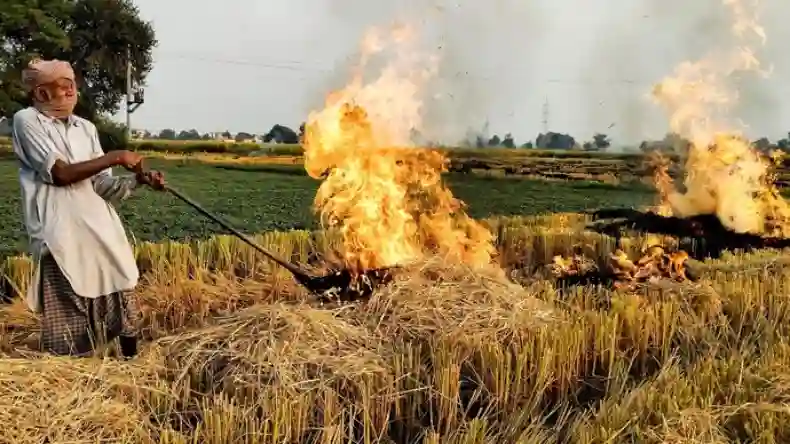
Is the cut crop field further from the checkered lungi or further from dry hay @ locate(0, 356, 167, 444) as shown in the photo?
dry hay @ locate(0, 356, 167, 444)

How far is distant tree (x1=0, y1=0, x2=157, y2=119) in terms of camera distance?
58.7 ft

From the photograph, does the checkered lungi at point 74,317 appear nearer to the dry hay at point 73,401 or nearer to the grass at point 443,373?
the grass at point 443,373

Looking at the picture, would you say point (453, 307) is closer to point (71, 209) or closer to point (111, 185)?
point (111, 185)

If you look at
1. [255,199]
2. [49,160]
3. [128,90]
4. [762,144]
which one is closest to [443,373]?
[49,160]

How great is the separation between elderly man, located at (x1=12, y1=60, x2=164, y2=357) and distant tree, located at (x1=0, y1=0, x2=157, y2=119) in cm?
1518

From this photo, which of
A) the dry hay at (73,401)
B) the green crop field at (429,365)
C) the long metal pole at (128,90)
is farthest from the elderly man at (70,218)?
the long metal pole at (128,90)

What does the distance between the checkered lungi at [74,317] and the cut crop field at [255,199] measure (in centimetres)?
595

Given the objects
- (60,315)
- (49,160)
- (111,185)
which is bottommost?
(60,315)

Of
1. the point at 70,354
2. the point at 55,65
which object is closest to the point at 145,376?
the point at 70,354

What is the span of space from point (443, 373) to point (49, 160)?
5.99 ft

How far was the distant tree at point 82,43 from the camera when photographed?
58.7 ft

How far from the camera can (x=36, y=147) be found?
3.15 metres

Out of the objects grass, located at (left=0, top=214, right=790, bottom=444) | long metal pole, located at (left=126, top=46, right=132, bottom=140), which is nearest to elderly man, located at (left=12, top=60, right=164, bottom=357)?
grass, located at (left=0, top=214, right=790, bottom=444)

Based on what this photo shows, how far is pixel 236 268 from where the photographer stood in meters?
5.89
